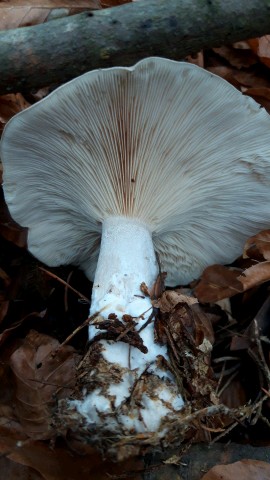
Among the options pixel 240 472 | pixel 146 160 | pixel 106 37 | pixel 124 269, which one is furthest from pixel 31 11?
pixel 240 472

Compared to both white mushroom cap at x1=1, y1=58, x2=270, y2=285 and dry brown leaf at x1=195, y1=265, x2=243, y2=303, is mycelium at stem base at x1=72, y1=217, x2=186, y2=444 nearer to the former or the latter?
white mushroom cap at x1=1, y1=58, x2=270, y2=285

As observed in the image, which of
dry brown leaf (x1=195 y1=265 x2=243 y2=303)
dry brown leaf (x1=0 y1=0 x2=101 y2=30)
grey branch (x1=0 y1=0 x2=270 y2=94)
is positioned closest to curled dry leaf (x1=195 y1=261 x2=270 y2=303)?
dry brown leaf (x1=195 y1=265 x2=243 y2=303)

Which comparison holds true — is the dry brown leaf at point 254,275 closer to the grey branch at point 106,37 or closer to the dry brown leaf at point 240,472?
the dry brown leaf at point 240,472

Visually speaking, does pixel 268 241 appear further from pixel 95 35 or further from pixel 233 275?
pixel 95 35

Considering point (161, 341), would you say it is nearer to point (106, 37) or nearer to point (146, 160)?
point (146, 160)

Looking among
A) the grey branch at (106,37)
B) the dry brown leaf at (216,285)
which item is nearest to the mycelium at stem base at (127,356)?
the dry brown leaf at (216,285)

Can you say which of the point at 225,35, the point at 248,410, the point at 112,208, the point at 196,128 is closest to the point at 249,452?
the point at 248,410

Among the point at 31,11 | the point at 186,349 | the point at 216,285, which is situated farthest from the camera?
the point at 31,11

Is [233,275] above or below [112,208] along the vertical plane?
below
